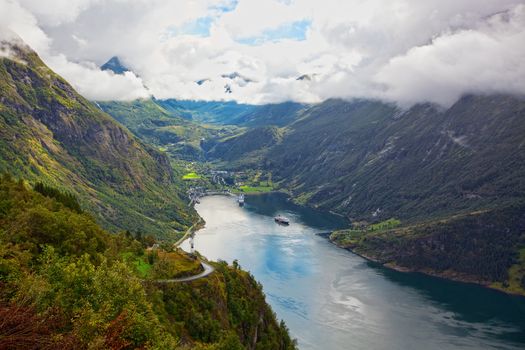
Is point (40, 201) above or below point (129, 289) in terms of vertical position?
above

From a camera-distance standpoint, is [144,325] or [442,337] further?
[442,337]

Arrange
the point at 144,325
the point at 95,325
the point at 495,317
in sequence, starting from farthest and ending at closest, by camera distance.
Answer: the point at 495,317 < the point at 144,325 < the point at 95,325

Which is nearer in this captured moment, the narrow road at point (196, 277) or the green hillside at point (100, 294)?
the green hillside at point (100, 294)

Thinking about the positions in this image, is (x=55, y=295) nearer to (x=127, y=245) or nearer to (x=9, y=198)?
(x=9, y=198)

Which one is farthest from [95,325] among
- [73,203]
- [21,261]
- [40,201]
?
[73,203]

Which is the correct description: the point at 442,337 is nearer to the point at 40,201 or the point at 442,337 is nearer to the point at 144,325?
the point at 40,201

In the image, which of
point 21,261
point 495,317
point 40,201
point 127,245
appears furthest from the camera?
point 495,317

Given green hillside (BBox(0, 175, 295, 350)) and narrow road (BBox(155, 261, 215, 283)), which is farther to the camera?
narrow road (BBox(155, 261, 215, 283))

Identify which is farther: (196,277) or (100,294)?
(196,277)

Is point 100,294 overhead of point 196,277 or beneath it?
overhead

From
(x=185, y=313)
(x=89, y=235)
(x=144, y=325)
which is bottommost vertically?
(x=185, y=313)
